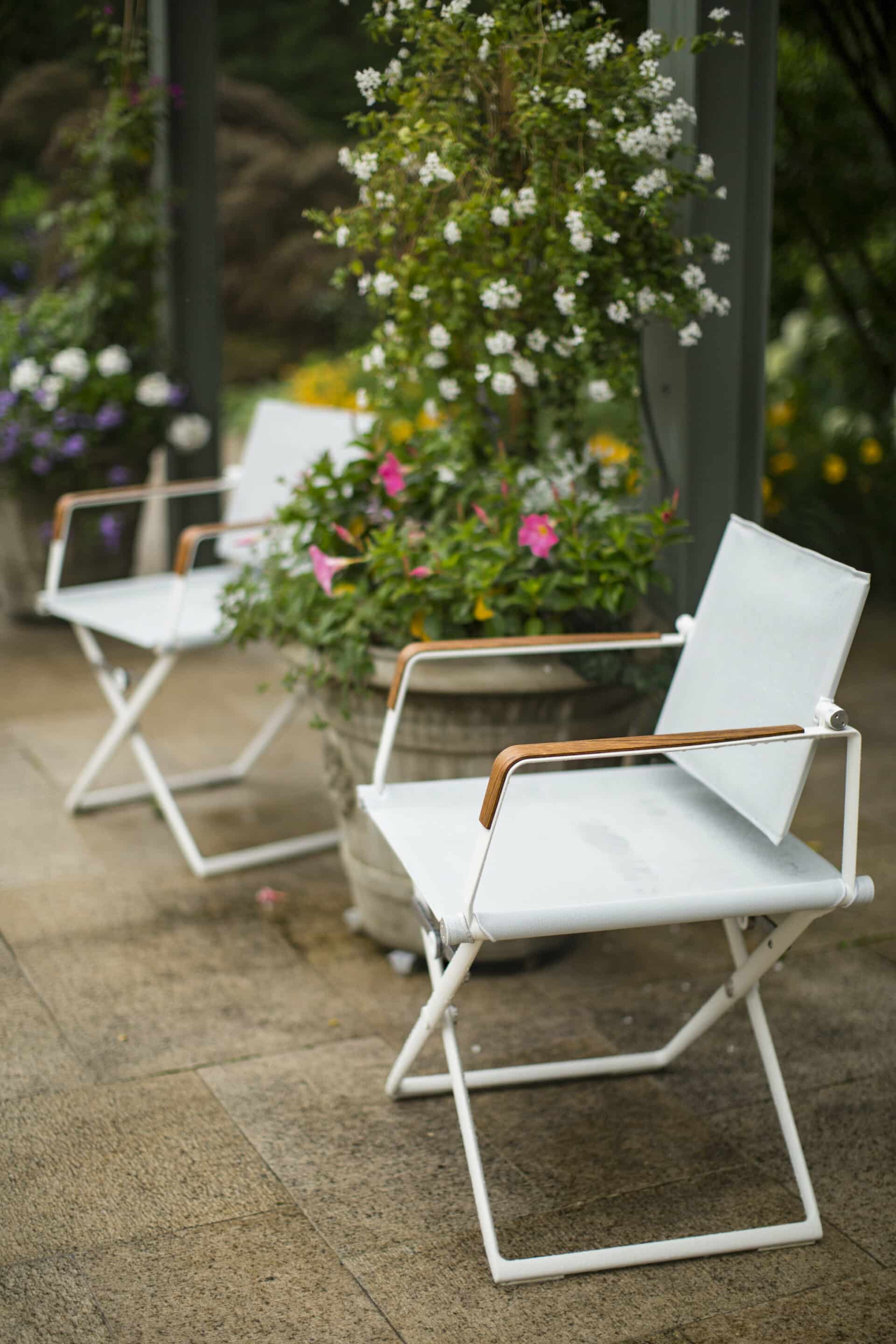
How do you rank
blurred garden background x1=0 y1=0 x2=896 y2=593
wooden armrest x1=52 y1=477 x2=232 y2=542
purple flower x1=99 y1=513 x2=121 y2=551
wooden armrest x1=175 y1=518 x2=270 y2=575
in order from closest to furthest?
1. wooden armrest x1=175 y1=518 x2=270 y2=575
2. wooden armrest x1=52 y1=477 x2=232 y2=542
3. blurred garden background x1=0 y1=0 x2=896 y2=593
4. purple flower x1=99 y1=513 x2=121 y2=551

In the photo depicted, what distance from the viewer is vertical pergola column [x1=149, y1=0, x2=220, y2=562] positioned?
503 cm

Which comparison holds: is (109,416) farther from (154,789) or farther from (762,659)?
(762,659)

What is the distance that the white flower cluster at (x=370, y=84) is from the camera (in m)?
2.61

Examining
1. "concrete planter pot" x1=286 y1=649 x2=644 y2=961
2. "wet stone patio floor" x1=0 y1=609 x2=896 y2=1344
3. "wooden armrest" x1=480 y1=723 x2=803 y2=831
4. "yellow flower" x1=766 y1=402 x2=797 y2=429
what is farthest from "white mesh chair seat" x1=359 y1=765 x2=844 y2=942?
"yellow flower" x1=766 y1=402 x2=797 y2=429

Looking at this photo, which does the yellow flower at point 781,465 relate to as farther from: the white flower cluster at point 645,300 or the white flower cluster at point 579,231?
the white flower cluster at point 579,231

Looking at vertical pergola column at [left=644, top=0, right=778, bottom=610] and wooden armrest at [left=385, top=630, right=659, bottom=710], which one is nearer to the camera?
wooden armrest at [left=385, top=630, right=659, bottom=710]

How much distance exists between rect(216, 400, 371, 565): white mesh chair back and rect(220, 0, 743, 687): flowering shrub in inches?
26.8

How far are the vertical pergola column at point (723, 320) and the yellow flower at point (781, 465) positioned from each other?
2941 mm

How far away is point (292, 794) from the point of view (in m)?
3.74

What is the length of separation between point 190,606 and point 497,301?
1.33 m

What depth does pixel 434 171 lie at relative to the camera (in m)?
2.43

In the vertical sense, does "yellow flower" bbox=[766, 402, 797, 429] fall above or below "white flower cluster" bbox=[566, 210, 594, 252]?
below

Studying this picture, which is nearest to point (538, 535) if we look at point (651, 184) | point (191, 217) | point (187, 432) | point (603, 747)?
point (651, 184)

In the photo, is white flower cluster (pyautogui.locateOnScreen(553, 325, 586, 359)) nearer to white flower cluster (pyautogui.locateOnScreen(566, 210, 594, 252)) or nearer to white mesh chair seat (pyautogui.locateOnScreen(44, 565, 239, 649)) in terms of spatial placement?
white flower cluster (pyautogui.locateOnScreen(566, 210, 594, 252))
